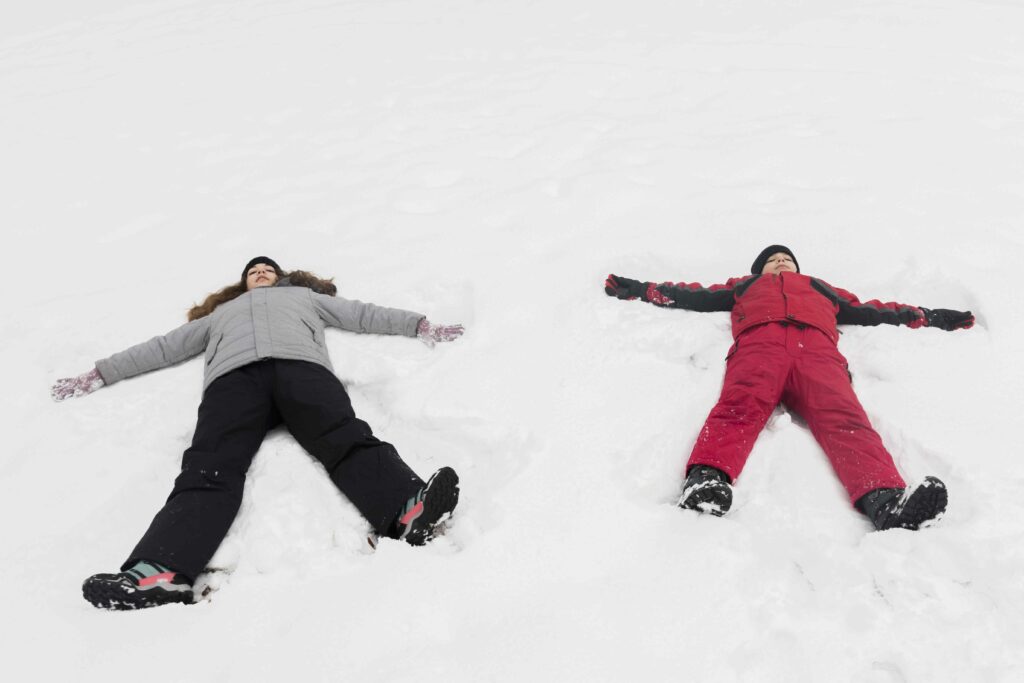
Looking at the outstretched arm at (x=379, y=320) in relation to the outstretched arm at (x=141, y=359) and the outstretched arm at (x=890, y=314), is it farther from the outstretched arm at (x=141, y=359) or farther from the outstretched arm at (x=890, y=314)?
the outstretched arm at (x=890, y=314)

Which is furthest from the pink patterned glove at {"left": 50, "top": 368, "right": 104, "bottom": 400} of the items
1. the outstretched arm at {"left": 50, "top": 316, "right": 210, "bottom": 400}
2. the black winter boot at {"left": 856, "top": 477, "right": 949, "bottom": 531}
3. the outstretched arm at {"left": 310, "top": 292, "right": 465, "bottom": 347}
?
the black winter boot at {"left": 856, "top": 477, "right": 949, "bottom": 531}

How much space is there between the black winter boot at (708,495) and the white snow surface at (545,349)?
82 millimetres

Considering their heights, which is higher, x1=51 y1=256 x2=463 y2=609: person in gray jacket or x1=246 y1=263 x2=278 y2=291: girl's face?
x1=246 y1=263 x2=278 y2=291: girl's face

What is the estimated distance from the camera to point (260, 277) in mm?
3594

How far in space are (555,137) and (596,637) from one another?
188 inches

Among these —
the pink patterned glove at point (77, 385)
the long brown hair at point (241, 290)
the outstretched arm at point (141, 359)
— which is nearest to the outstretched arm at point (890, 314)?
the long brown hair at point (241, 290)

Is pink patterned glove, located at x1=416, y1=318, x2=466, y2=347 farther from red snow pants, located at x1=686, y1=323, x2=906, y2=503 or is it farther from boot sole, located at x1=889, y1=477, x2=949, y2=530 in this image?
boot sole, located at x1=889, y1=477, x2=949, y2=530

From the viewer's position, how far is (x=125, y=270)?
431 centimetres

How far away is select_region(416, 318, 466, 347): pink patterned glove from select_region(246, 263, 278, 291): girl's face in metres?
0.95

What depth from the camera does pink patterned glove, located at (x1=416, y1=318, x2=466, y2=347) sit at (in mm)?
3311

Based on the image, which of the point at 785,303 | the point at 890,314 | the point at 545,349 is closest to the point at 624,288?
the point at 545,349

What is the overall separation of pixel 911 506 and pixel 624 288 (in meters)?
1.77

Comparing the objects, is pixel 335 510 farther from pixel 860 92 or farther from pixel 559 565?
pixel 860 92

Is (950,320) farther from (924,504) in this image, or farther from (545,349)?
(545,349)
